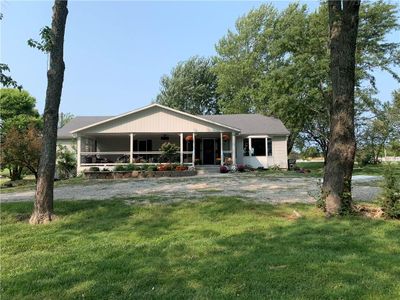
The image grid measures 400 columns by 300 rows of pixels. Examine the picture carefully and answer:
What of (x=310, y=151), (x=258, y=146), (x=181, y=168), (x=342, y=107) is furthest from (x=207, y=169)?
(x=310, y=151)

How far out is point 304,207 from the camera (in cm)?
846

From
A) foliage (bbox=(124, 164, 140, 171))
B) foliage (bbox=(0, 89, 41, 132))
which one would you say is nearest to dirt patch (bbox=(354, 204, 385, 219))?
foliage (bbox=(124, 164, 140, 171))

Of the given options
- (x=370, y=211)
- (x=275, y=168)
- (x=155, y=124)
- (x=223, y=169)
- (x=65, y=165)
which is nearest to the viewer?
(x=370, y=211)

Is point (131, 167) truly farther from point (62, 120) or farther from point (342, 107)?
point (62, 120)

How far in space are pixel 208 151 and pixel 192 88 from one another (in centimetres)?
2157

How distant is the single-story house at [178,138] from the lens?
77.5ft

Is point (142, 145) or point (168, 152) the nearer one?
point (168, 152)

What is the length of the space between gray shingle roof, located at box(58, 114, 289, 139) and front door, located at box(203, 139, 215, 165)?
7.23 ft

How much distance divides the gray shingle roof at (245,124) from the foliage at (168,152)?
561 cm

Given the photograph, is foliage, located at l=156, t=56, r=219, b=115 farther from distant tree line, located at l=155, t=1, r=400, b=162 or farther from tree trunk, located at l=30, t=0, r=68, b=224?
tree trunk, located at l=30, t=0, r=68, b=224

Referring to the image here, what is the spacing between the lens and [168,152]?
22766 mm

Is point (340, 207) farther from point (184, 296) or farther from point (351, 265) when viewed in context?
point (184, 296)

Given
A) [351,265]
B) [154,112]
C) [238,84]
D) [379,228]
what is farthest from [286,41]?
[351,265]

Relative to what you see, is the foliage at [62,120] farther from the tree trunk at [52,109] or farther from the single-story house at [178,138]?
the tree trunk at [52,109]
